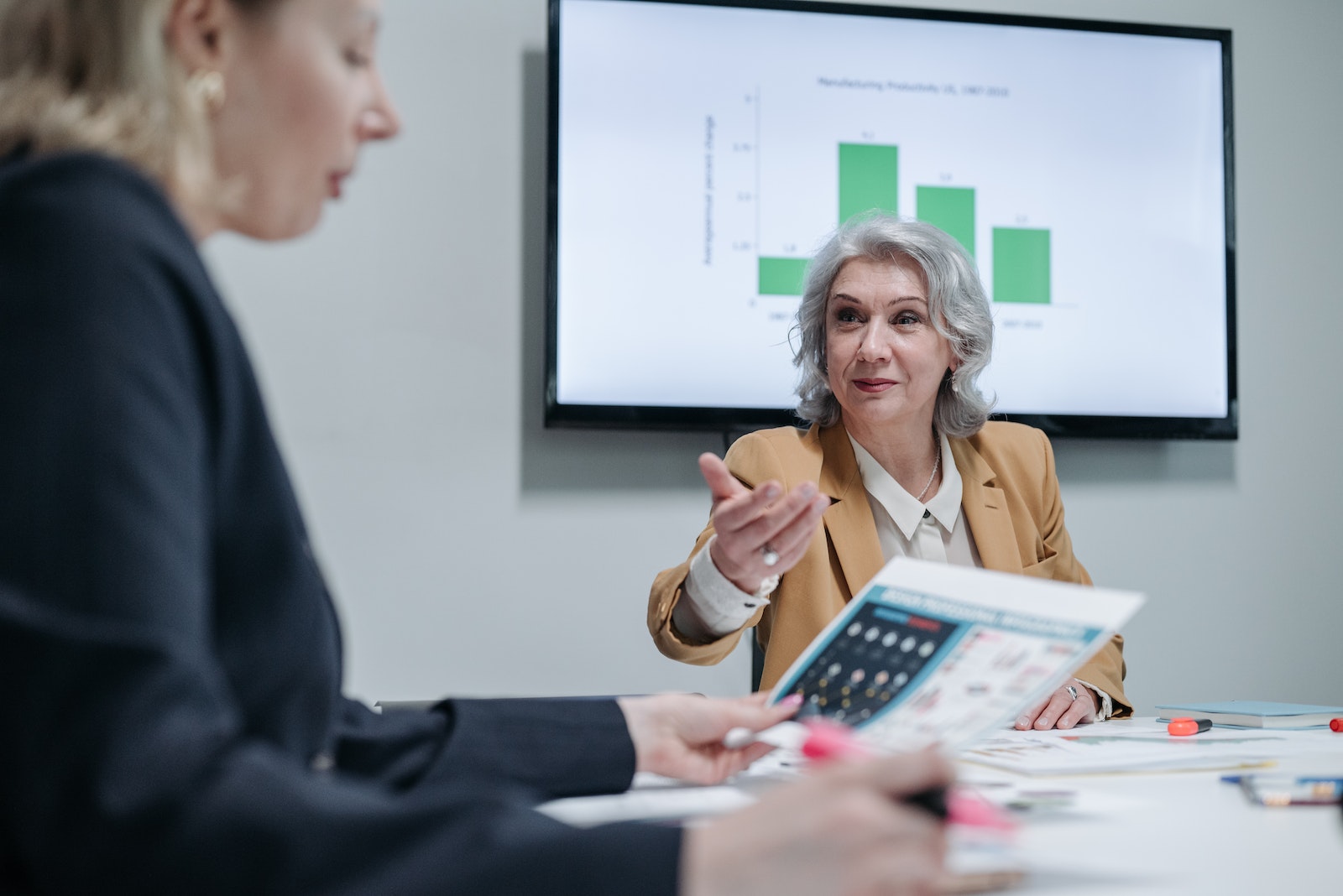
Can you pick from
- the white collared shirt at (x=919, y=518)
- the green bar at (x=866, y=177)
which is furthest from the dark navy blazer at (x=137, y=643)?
the green bar at (x=866, y=177)

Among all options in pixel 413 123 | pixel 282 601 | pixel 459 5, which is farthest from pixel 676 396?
pixel 282 601

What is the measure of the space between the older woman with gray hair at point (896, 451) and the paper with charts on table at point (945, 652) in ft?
1.96

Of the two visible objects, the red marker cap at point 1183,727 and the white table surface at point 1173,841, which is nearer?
the white table surface at point 1173,841

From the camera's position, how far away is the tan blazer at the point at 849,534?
163 cm

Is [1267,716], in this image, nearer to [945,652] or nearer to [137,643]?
[945,652]

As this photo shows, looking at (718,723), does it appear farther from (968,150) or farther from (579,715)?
(968,150)

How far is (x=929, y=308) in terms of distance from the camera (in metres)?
2.03

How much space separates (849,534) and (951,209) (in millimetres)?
1043

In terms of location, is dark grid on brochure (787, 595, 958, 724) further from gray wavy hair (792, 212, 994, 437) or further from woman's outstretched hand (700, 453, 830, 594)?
gray wavy hair (792, 212, 994, 437)

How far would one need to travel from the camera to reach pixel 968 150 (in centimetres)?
251

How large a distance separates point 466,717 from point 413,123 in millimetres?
1739

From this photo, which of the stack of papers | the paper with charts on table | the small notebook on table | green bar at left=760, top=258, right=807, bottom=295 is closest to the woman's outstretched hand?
the paper with charts on table

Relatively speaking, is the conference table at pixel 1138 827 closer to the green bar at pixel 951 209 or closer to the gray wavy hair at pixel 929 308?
the gray wavy hair at pixel 929 308

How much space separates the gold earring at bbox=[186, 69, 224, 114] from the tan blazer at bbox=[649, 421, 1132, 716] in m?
1.04
